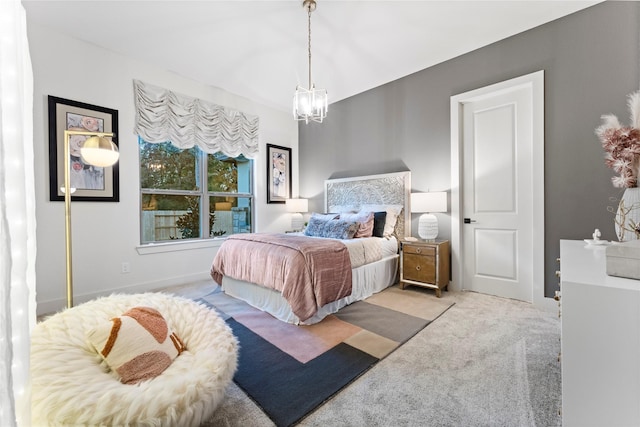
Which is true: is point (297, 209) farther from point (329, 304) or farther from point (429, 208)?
point (329, 304)

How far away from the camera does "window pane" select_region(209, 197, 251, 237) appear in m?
4.17

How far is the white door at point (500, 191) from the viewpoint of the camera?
9.12 feet

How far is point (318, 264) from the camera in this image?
2.40 m

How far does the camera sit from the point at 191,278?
12.3 ft

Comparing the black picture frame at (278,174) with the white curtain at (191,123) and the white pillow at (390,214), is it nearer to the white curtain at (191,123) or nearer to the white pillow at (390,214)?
the white curtain at (191,123)

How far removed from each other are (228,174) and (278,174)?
920 mm

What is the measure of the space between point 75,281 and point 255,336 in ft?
7.14

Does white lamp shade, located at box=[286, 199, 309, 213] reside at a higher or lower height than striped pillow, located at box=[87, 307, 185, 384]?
higher

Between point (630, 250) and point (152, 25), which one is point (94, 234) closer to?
point (152, 25)

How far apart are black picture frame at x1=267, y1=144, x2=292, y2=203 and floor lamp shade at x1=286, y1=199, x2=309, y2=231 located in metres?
0.21

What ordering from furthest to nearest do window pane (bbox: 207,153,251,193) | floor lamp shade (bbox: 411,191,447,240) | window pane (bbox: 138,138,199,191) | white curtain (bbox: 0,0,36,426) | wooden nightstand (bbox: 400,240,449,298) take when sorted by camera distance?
window pane (bbox: 207,153,251,193) < window pane (bbox: 138,138,199,191) < floor lamp shade (bbox: 411,191,447,240) < wooden nightstand (bbox: 400,240,449,298) < white curtain (bbox: 0,0,36,426)

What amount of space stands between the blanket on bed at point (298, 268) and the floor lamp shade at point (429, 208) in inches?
45.5

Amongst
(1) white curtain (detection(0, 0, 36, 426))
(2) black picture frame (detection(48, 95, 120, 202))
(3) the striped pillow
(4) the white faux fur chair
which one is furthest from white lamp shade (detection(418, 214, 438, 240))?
(2) black picture frame (detection(48, 95, 120, 202))

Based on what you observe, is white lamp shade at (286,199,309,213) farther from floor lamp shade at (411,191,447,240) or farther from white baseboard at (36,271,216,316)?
floor lamp shade at (411,191,447,240)
